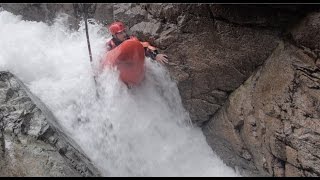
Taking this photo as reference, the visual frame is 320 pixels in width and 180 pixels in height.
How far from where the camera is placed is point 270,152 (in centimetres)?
652

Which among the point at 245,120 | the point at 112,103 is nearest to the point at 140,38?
the point at 112,103

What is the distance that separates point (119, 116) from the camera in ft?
23.6

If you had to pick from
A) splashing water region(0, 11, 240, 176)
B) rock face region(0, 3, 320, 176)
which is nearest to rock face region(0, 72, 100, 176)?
splashing water region(0, 11, 240, 176)

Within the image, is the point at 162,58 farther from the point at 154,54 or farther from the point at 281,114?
the point at 281,114

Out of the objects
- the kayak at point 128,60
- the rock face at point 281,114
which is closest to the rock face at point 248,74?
the rock face at point 281,114

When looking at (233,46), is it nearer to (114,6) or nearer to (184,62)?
(184,62)

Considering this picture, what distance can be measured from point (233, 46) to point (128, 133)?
266 centimetres

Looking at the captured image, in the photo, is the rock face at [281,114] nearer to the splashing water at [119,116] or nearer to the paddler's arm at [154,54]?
the splashing water at [119,116]

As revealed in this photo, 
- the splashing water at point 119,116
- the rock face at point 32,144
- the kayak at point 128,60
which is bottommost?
the splashing water at point 119,116

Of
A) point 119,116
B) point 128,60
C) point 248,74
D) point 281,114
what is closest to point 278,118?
point 281,114

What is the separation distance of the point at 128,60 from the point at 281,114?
116 inches

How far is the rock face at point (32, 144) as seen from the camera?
517 cm

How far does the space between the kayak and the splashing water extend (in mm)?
195

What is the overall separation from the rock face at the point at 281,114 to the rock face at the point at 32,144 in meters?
2.95
